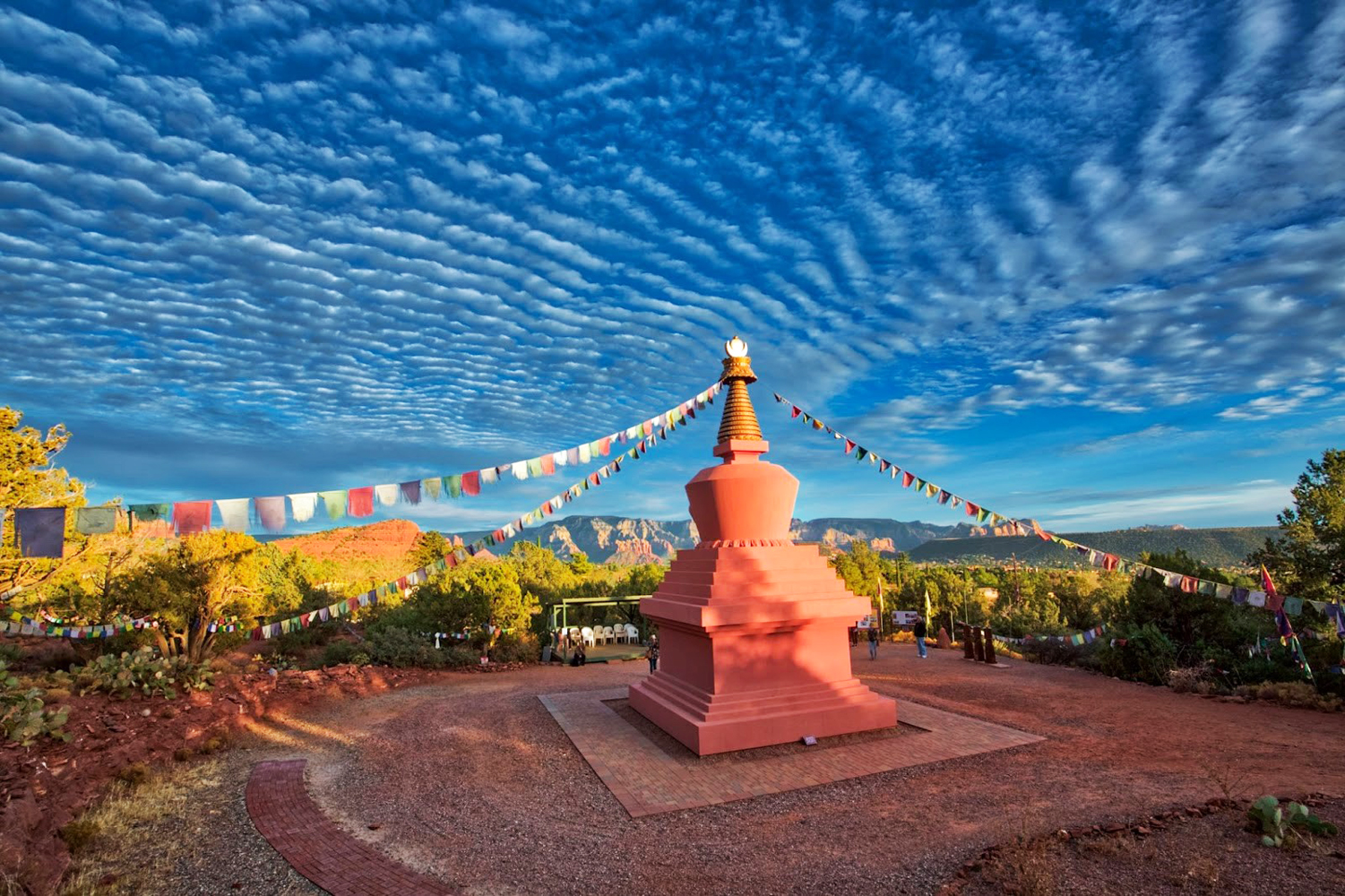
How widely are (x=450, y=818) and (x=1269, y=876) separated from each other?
760 centimetres

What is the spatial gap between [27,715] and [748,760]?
959 centimetres

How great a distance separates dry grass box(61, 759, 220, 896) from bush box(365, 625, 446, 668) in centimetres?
933

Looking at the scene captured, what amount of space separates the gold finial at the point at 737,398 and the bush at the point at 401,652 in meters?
11.7

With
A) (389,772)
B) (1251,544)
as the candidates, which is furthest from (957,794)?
(1251,544)

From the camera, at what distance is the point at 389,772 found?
886 centimetres

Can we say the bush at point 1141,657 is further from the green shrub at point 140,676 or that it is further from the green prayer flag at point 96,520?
the green shrub at point 140,676

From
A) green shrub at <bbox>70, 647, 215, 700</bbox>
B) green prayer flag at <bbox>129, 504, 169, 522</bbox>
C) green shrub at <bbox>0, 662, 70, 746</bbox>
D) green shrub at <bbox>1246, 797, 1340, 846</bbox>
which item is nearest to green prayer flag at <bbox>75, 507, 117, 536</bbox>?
green prayer flag at <bbox>129, 504, 169, 522</bbox>

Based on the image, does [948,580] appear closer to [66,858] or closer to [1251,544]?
[66,858]

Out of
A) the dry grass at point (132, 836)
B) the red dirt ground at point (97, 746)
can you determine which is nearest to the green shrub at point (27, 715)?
the red dirt ground at point (97, 746)

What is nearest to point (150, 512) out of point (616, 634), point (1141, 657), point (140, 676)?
point (140, 676)

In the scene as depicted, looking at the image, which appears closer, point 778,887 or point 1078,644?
point 778,887

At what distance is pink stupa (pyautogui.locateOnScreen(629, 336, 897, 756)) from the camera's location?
9.59 metres

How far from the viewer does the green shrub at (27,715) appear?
26.3 ft

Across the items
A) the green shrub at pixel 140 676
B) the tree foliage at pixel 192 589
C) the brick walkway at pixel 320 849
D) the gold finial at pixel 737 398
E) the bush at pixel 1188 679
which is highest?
the gold finial at pixel 737 398
